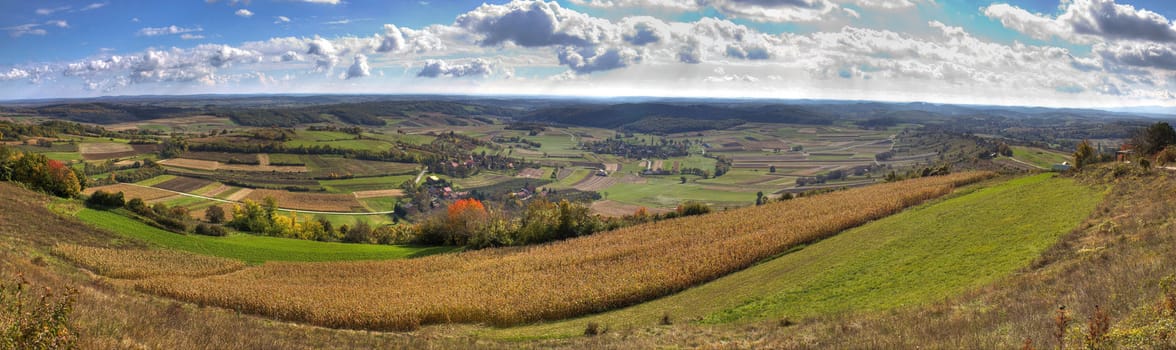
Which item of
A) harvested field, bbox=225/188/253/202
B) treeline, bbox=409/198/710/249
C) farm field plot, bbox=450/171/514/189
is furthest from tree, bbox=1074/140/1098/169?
farm field plot, bbox=450/171/514/189

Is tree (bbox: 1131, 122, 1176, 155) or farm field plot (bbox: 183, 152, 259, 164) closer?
tree (bbox: 1131, 122, 1176, 155)

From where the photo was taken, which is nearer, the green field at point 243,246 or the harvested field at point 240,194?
the green field at point 243,246

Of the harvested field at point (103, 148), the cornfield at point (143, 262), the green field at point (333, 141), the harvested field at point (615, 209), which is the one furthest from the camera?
the green field at point (333, 141)

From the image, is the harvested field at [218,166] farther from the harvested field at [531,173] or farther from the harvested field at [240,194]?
the harvested field at [531,173]

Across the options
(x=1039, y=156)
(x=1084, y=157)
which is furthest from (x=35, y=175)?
(x=1039, y=156)

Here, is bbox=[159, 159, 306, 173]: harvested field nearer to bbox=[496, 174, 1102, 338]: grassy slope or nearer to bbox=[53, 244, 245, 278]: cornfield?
bbox=[53, 244, 245, 278]: cornfield

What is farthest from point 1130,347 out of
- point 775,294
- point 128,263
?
point 128,263

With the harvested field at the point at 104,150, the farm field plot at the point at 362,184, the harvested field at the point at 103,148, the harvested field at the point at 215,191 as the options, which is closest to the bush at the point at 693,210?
the farm field plot at the point at 362,184
